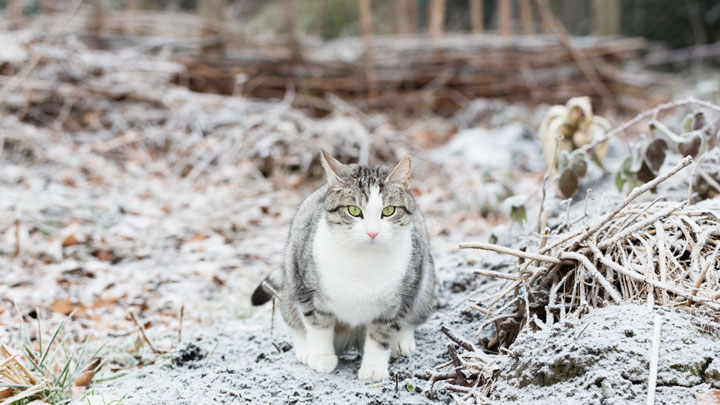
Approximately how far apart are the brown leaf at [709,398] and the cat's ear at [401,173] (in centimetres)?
110

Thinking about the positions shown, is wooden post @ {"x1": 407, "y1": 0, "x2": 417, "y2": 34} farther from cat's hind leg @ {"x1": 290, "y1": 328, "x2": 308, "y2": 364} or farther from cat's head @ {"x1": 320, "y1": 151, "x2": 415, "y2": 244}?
cat's hind leg @ {"x1": 290, "y1": 328, "x2": 308, "y2": 364}

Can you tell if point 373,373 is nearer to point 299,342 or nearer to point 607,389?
point 299,342

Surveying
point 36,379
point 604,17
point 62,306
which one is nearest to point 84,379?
point 36,379

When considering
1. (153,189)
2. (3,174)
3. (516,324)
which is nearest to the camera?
(516,324)

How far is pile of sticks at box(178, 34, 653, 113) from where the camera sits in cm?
721

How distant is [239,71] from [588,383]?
20.6ft

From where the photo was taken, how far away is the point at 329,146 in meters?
5.27

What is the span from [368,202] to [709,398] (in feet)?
3.67

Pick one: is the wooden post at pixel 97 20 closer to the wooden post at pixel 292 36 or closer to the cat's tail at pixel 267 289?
the wooden post at pixel 292 36

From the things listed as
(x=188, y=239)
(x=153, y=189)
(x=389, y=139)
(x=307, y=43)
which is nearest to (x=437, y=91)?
(x=307, y=43)

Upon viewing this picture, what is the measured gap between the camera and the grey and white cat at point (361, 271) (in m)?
2.05

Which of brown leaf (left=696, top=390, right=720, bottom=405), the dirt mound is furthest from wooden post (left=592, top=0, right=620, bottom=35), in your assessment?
brown leaf (left=696, top=390, right=720, bottom=405)

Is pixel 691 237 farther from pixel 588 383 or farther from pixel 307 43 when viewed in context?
pixel 307 43

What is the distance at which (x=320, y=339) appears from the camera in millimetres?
2154
